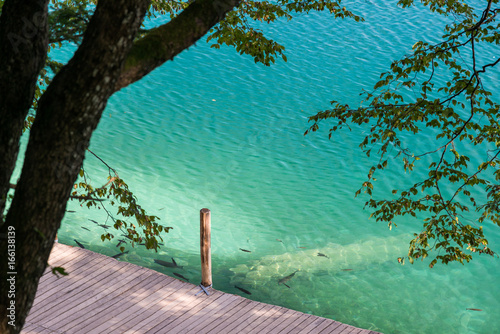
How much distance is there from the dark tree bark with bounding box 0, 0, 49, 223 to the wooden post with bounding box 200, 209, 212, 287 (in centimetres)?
510

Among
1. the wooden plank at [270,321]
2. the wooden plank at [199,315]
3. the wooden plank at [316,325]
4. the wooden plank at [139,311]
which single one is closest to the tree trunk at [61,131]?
the wooden plank at [139,311]

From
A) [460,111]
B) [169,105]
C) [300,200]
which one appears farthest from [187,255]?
[460,111]

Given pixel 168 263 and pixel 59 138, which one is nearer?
pixel 59 138

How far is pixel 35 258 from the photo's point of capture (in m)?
2.60

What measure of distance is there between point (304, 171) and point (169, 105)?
238 inches

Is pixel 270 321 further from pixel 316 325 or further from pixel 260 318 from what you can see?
pixel 316 325

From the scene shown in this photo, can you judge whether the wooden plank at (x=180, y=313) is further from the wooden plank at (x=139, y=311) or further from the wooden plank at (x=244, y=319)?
the wooden plank at (x=244, y=319)

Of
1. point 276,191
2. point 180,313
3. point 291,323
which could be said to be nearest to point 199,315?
point 180,313

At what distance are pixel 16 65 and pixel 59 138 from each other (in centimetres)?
52

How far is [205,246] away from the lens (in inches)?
316

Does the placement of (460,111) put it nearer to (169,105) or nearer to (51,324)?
(169,105)

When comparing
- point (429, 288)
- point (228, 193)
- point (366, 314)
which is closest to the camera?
point (366, 314)

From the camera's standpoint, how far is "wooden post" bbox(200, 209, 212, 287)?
779cm

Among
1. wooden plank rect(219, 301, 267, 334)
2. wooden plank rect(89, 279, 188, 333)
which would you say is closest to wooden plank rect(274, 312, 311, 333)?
wooden plank rect(219, 301, 267, 334)
